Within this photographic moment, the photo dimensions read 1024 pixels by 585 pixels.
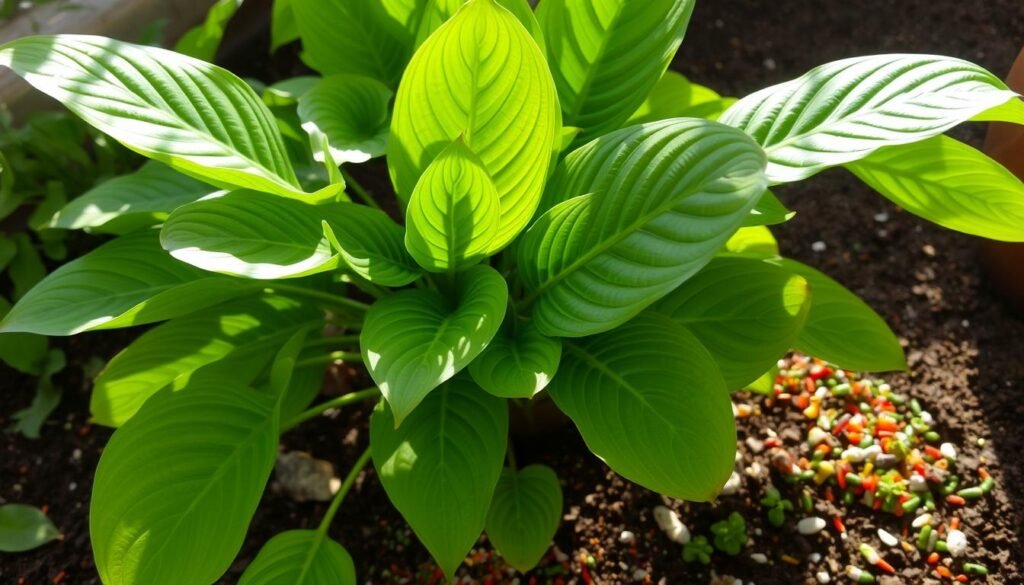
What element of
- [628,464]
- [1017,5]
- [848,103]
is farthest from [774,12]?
[628,464]

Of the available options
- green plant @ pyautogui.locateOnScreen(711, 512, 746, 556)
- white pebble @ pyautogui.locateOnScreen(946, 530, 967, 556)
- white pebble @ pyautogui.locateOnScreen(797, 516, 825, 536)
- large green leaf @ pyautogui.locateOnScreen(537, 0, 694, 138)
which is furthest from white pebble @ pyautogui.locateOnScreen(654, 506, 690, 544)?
large green leaf @ pyautogui.locateOnScreen(537, 0, 694, 138)

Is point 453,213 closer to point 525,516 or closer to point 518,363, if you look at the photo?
point 518,363

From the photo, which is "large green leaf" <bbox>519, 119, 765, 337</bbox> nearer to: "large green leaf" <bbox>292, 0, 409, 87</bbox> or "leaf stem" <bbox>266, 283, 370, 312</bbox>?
"leaf stem" <bbox>266, 283, 370, 312</bbox>

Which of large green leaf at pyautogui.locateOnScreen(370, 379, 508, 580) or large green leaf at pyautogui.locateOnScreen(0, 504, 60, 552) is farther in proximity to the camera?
large green leaf at pyautogui.locateOnScreen(0, 504, 60, 552)

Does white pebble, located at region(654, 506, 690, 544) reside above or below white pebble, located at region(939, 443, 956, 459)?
below

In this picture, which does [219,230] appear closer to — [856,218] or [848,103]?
[848,103]

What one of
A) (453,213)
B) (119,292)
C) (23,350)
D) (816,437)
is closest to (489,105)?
(453,213)
